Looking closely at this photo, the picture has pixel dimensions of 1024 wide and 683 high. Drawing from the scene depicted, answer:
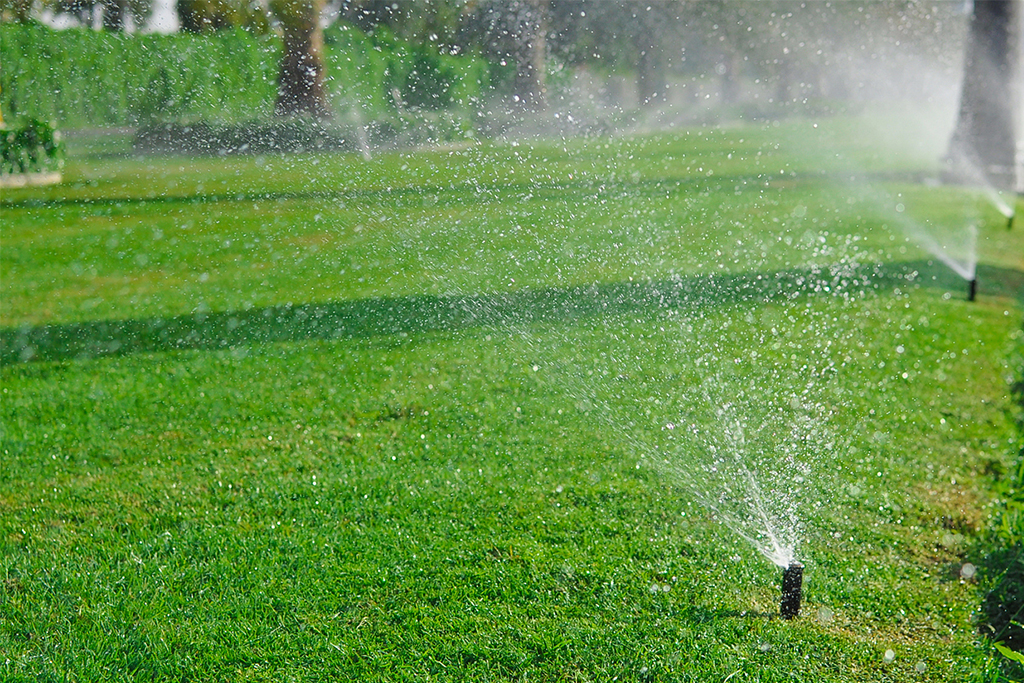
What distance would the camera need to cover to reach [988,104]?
15258 mm

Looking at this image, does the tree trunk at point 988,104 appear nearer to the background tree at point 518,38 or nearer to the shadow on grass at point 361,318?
the shadow on grass at point 361,318

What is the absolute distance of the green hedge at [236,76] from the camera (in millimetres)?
3917

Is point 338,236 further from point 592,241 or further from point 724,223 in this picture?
point 592,241

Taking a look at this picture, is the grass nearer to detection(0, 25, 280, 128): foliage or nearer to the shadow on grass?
the shadow on grass

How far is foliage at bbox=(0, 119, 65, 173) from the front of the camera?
35.1 feet

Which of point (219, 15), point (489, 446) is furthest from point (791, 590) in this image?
point (219, 15)

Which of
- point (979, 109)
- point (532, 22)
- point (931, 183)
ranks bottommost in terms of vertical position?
point (931, 183)

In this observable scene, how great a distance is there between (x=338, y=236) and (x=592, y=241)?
15.9 feet

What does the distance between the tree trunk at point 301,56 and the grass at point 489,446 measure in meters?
0.31

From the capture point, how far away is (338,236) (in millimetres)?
8859

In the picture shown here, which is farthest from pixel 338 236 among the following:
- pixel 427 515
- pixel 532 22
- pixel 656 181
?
pixel 427 515

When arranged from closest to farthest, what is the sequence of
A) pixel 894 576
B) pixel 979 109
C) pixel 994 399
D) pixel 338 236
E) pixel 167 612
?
pixel 167 612, pixel 894 576, pixel 994 399, pixel 338 236, pixel 979 109

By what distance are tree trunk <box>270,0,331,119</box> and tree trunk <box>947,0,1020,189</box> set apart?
493 inches

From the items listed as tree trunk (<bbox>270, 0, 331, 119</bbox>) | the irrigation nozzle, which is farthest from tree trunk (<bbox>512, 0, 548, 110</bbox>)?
the irrigation nozzle
